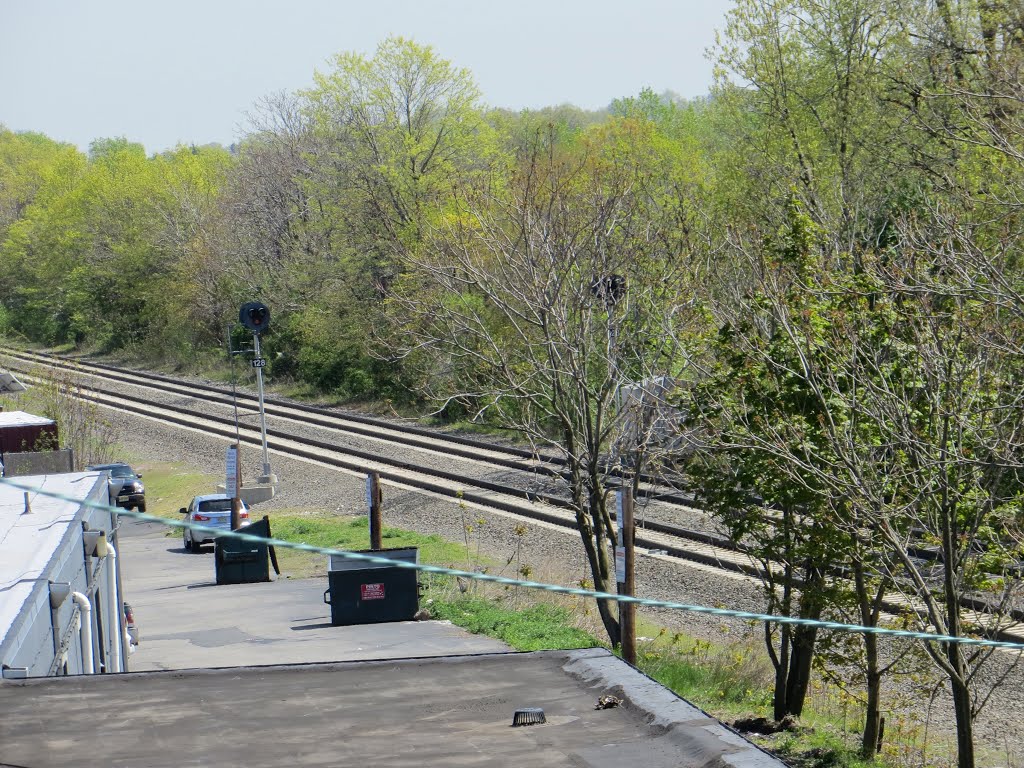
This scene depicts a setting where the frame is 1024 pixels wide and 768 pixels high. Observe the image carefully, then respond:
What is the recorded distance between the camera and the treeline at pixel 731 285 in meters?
12.0

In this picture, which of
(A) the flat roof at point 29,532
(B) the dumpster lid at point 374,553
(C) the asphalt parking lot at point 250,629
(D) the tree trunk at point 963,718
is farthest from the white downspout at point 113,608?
(D) the tree trunk at point 963,718

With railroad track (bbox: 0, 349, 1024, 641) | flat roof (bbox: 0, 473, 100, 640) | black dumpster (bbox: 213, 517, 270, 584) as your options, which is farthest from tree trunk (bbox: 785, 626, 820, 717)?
black dumpster (bbox: 213, 517, 270, 584)

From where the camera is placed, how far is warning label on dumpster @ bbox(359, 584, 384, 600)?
61.8 ft

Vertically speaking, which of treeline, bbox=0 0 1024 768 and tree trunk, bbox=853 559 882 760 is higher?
treeline, bbox=0 0 1024 768

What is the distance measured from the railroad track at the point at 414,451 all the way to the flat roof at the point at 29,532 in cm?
685

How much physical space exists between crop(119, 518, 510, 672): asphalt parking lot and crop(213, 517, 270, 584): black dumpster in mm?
302

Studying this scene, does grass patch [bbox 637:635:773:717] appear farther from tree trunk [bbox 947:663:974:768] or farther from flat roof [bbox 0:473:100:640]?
flat roof [bbox 0:473:100:640]

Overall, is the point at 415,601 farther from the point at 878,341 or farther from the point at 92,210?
the point at 92,210

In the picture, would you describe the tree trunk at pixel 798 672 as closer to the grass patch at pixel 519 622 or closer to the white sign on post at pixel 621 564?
the white sign on post at pixel 621 564

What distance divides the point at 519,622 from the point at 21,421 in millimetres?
22988

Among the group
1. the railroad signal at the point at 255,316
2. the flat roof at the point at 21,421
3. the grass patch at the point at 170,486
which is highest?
the railroad signal at the point at 255,316

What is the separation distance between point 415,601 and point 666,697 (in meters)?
12.3

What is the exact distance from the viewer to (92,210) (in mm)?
69375

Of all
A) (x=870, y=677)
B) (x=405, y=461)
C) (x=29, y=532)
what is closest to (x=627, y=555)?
(x=870, y=677)
